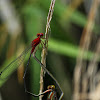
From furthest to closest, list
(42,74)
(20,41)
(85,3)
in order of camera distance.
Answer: (85,3), (20,41), (42,74)

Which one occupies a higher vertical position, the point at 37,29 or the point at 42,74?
the point at 37,29

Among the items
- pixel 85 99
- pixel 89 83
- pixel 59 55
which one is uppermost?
pixel 59 55

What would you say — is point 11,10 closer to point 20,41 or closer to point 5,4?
point 5,4

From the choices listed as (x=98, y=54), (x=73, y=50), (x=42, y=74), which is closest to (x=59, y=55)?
(x=73, y=50)

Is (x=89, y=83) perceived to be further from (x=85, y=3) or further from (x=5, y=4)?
(x=5, y=4)

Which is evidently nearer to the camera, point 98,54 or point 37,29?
point 37,29

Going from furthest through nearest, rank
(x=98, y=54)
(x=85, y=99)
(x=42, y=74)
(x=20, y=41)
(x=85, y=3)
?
(x=85, y=3) < (x=20, y=41) < (x=98, y=54) < (x=85, y=99) < (x=42, y=74)

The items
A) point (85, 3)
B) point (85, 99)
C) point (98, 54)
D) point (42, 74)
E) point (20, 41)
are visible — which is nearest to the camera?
point (42, 74)

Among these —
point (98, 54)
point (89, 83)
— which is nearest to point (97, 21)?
point (98, 54)

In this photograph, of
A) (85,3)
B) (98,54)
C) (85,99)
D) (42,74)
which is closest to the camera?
(42,74)
